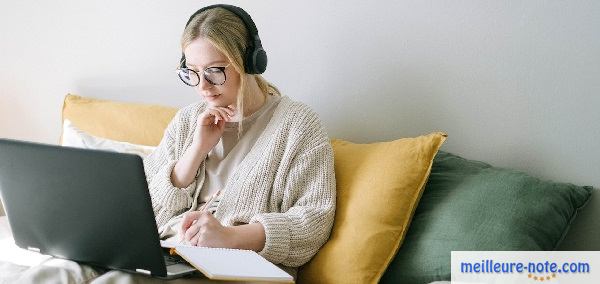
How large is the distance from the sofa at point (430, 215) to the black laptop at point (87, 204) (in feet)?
1.26

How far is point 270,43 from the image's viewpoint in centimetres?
221

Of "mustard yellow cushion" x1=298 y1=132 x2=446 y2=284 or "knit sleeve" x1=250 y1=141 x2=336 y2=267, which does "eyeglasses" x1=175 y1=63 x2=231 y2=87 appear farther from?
"mustard yellow cushion" x1=298 y1=132 x2=446 y2=284

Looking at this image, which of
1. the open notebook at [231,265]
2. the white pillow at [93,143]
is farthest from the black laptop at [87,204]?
the white pillow at [93,143]

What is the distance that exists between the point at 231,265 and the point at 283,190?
16.4 inches

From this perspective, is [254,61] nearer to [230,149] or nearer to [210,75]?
[210,75]

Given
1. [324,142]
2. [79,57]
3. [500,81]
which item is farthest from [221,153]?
[79,57]

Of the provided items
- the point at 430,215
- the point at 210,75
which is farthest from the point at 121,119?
the point at 430,215

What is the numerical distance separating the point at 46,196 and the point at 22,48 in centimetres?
153

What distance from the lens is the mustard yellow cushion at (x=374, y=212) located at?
1613mm

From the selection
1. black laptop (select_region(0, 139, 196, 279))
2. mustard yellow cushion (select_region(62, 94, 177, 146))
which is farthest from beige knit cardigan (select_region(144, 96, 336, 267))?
mustard yellow cushion (select_region(62, 94, 177, 146))

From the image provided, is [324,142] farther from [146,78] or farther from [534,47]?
[146,78]

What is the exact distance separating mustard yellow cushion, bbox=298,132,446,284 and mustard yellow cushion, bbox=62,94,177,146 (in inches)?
27.6

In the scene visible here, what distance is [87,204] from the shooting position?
136cm

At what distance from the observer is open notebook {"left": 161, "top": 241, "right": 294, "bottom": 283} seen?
128cm
